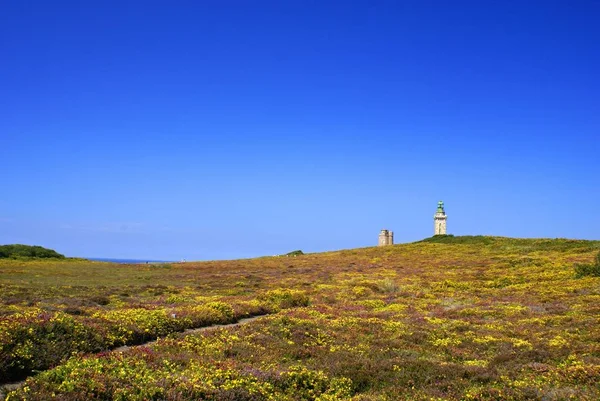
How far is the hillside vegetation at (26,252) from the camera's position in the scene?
7431 cm

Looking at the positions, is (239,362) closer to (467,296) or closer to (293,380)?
(293,380)

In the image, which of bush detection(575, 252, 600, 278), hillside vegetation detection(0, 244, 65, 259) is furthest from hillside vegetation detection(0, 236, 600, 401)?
hillside vegetation detection(0, 244, 65, 259)

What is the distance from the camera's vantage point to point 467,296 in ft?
117

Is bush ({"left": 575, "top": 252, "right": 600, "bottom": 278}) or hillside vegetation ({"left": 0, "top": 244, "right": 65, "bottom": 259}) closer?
bush ({"left": 575, "top": 252, "right": 600, "bottom": 278})

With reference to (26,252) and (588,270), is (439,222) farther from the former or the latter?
(26,252)

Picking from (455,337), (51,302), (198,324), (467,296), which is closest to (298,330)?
(198,324)

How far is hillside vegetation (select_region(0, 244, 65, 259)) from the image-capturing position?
74.3m

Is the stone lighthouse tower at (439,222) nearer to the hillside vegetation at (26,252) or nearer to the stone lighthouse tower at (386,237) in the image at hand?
the stone lighthouse tower at (386,237)

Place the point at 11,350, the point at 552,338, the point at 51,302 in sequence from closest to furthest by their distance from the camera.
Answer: the point at 11,350 < the point at 552,338 < the point at 51,302

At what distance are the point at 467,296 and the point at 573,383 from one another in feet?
76.4

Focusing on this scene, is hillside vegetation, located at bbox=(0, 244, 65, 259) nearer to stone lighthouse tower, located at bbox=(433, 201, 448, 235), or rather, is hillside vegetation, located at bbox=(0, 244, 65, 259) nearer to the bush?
the bush

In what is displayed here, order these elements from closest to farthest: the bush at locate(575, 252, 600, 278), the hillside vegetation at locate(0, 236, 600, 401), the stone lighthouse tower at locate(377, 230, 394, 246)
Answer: the hillside vegetation at locate(0, 236, 600, 401) < the bush at locate(575, 252, 600, 278) < the stone lighthouse tower at locate(377, 230, 394, 246)

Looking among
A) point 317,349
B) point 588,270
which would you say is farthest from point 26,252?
point 588,270

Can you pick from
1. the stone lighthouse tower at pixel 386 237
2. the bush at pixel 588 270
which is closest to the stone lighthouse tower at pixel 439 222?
the stone lighthouse tower at pixel 386 237
